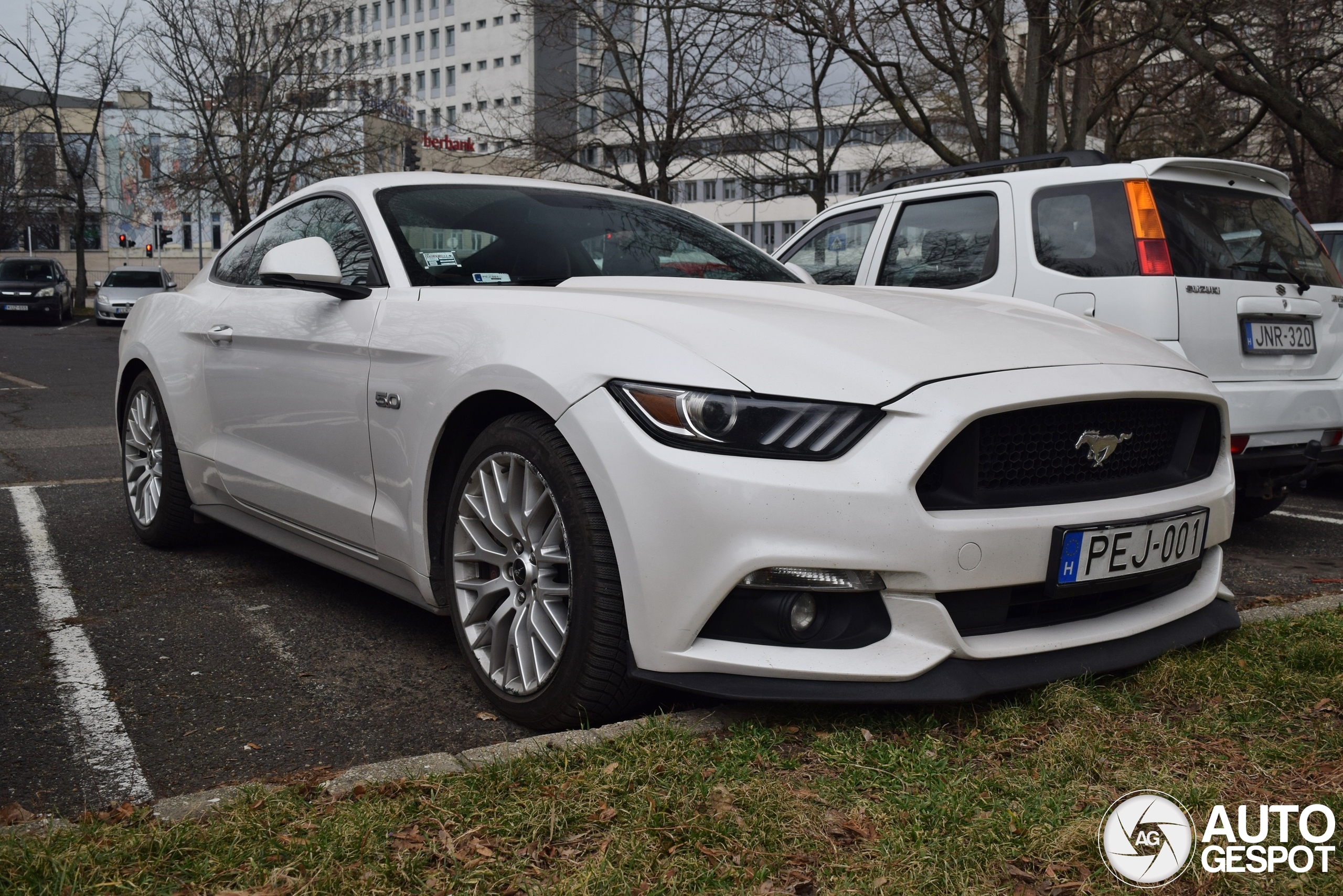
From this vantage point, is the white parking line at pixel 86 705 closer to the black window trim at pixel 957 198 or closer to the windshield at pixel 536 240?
the windshield at pixel 536 240

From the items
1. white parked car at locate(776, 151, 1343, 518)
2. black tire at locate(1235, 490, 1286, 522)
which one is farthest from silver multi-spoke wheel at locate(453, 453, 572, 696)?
black tire at locate(1235, 490, 1286, 522)

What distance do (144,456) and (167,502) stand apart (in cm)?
44

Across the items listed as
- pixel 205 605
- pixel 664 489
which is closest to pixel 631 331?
pixel 664 489

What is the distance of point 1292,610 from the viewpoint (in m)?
3.80

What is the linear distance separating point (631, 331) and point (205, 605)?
7.58 feet

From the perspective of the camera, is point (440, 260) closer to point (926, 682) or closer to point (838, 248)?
point (926, 682)

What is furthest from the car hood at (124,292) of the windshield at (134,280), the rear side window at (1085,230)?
the rear side window at (1085,230)

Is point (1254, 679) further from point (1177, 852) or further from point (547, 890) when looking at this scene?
point (547, 890)

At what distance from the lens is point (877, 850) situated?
2.18m

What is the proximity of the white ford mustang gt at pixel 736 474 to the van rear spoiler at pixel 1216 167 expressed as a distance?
1870 mm

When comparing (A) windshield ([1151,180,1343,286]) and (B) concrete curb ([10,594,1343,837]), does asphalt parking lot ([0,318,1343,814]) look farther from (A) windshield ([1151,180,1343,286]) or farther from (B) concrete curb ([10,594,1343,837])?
(A) windshield ([1151,180,1343,286])

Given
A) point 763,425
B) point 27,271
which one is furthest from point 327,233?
point 27,271

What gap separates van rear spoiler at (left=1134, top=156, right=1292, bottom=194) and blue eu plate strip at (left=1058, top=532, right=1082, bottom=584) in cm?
290

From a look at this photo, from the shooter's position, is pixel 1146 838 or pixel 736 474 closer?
pixel 1146 838
